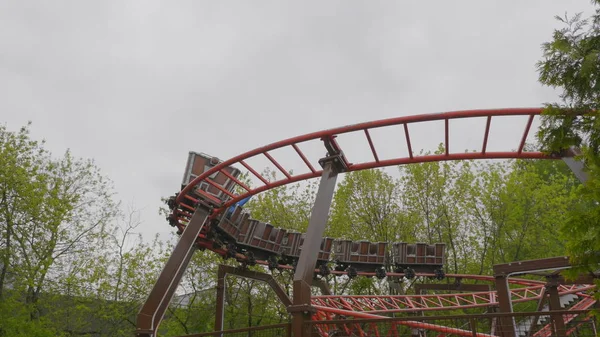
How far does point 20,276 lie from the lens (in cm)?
1727

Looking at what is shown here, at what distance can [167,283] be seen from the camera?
1066 cm

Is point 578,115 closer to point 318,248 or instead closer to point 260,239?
point 318,248

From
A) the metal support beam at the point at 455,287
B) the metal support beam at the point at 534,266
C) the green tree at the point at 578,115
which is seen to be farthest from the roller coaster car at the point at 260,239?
the green tree at the point at 578,115

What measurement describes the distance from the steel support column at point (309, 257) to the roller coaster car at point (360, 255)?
25.2 feet

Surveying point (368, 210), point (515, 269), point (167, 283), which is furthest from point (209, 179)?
point (368, 210)

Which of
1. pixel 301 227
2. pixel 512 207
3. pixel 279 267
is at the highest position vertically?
pixel 512 207

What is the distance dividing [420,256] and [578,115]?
12.6 m

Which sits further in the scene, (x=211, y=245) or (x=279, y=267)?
(x=279, y=267)

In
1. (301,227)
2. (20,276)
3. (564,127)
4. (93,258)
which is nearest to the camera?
(564,127)

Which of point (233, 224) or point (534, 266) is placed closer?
point (534, 266)

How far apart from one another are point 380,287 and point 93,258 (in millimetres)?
12816

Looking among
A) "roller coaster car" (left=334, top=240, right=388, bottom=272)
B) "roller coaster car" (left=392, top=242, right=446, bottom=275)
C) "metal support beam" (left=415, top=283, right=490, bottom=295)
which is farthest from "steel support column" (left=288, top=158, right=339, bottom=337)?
"metal support beam" (left=415, top=283, right=490, bottom=295)

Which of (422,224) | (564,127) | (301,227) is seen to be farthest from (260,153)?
(422,224)

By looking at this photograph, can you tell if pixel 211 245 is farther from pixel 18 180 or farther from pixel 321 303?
pixel 18 180
